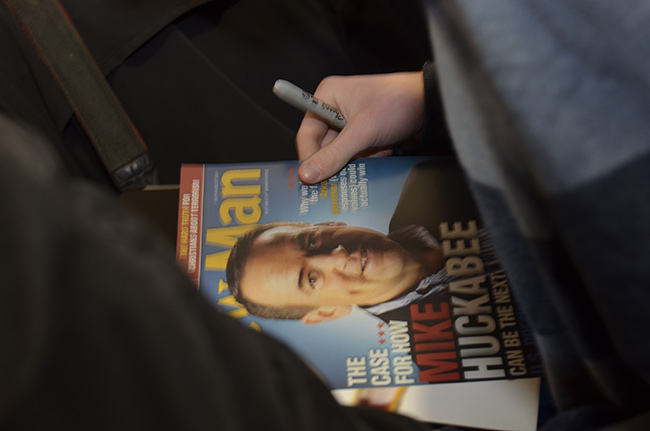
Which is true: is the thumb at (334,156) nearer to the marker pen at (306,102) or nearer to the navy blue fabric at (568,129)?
the marker pen at (306,102)

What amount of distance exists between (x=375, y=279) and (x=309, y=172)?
0.12m

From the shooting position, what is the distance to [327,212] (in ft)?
1.47

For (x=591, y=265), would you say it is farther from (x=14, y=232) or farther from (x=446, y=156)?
(x=446, y=156)

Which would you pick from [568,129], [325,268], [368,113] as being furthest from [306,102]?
[568,129]

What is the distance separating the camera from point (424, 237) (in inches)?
16.8

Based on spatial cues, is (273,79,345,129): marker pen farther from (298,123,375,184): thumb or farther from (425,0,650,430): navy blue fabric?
(425,0,650,430): navy blue fabric

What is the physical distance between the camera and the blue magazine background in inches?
14.9

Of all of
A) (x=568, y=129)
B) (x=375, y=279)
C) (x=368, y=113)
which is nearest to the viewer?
(x=568, y=129)

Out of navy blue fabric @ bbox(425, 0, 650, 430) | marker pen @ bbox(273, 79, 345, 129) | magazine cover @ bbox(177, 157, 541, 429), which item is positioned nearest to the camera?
navy blue fabric @ bbox(425, 0, 650, 430)

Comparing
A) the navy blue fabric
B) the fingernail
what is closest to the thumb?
the fingernail

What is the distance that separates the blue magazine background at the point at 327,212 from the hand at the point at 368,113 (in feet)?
0.15

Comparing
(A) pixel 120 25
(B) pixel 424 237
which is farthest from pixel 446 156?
(A) pixel 120 25

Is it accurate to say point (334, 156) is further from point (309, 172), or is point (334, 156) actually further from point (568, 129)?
point (568, 129)

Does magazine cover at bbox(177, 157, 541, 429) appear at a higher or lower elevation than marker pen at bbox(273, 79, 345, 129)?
lower
